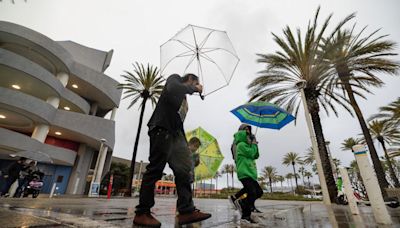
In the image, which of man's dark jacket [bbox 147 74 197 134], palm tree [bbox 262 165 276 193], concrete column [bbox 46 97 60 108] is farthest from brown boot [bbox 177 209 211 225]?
palm tree [bbox 262 165 276 193]

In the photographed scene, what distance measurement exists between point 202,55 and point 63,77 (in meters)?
20.8

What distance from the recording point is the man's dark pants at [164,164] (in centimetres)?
217

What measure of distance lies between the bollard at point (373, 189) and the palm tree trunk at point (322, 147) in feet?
26.1

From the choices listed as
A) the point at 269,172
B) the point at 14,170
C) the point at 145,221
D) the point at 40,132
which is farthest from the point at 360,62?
the point at 269,172

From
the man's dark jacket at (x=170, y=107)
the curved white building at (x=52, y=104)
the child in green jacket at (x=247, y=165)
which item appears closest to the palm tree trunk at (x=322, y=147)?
the child in green jacket at (x=247, y=165)

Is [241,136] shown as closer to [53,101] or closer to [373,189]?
[373,189]

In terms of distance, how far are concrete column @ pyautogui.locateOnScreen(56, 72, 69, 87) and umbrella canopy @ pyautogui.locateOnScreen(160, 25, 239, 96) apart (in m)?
19.6

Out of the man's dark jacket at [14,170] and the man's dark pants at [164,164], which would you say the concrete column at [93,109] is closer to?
the man's dark jacket at [14,170]

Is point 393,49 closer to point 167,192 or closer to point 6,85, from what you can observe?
point 6,85

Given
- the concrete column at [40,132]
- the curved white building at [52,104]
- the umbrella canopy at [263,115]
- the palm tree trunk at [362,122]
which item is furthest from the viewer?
the concrete column at [40,132]

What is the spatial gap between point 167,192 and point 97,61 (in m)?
37.8

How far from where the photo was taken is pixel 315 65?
36.9 ft

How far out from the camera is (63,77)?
20.1 m

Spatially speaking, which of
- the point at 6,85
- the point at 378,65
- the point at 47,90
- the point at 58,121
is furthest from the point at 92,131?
the point at 378,65
